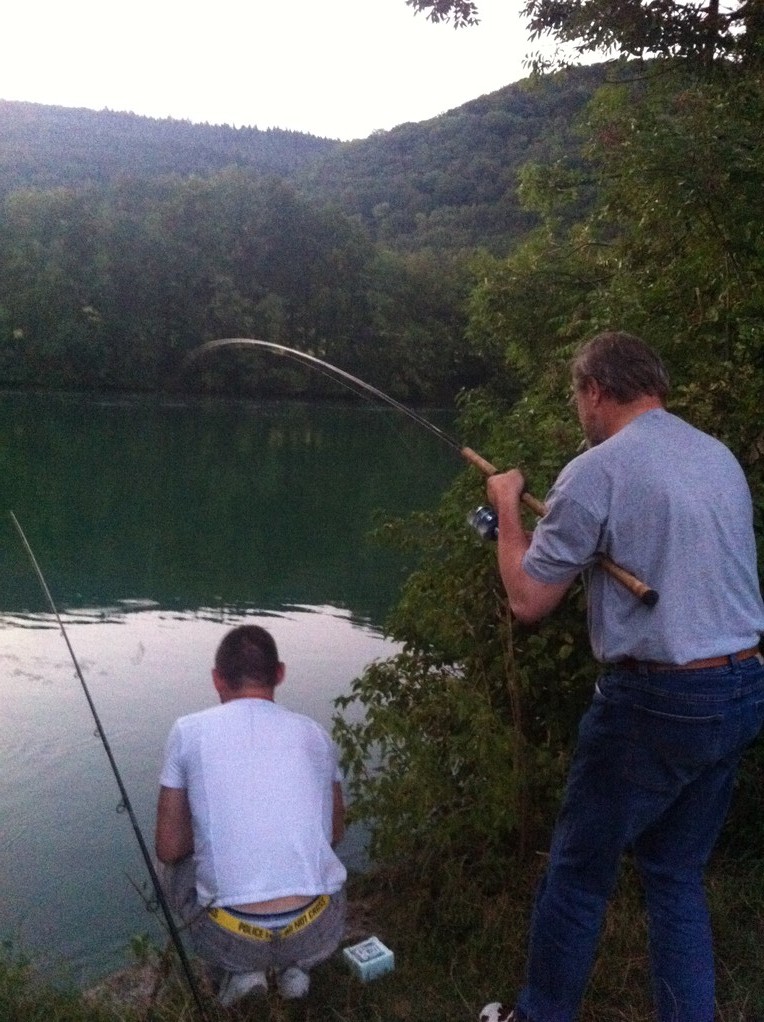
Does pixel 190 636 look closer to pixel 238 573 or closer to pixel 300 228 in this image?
pixel 238 573

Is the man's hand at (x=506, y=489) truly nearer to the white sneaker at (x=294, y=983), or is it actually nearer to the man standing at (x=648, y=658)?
the man standing at (x=648, y=658)

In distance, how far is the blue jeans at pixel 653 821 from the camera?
237 centimetres

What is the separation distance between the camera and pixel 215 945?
111 inches

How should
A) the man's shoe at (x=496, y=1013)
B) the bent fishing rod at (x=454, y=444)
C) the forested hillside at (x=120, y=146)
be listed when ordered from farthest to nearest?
1. the forested hillside at (x=120, y=146)
2. the man's shoe at (x=496, y=1013)
3. the bent fishing rod at (x=454, y=444)

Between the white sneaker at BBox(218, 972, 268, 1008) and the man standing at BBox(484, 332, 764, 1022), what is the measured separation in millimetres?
677

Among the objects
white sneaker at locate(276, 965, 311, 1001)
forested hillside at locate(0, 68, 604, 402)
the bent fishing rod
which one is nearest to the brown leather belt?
the bent fishing rod

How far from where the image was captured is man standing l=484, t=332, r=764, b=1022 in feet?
7.73

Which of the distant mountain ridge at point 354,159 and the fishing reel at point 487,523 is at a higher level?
the distant mountain ridge at point 354,159

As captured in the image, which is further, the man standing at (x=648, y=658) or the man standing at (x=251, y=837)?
the man standing at (x=251, y=837)

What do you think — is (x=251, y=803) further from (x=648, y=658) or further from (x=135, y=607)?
(x=135, y=607)

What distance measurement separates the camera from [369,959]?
321 cm

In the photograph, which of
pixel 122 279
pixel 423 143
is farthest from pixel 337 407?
pixel 423 143

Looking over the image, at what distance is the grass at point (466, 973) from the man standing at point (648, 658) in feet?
1.43

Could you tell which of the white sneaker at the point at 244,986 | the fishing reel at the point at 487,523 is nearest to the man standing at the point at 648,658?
the fishing reel at the point at 487,523
